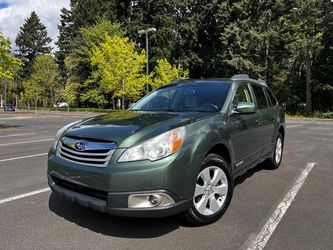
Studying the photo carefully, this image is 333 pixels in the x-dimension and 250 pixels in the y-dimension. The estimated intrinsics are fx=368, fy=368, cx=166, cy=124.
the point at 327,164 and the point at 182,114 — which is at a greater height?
the point at 182,114

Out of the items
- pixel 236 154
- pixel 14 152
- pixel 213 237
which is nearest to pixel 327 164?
pixel 236 154

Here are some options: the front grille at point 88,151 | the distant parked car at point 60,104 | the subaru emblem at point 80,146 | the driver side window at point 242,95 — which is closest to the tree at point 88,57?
the distant parked car at point 60,104

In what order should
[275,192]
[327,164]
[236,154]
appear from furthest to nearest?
[327,164]
[275,192]
[236,154]

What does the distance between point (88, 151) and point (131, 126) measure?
0.54 metres

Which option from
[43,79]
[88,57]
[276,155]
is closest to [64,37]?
[43,79]

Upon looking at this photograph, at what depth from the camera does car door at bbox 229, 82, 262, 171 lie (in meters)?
4.93

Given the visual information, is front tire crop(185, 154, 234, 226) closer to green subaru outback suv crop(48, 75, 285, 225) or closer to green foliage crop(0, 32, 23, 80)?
green subaru outback suv crop(48, 75, 285, 225)

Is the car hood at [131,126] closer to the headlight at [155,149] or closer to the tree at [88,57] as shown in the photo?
the headlight at [155,149]

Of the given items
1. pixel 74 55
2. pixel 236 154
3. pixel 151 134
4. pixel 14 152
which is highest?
pixel 74 55

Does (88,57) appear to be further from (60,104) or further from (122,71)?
(60,104)

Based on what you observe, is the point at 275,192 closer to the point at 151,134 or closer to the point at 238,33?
the point at 151,134

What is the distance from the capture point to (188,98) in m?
5.38

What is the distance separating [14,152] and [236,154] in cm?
735

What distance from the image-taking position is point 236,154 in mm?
4949
